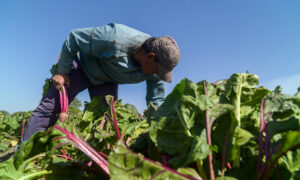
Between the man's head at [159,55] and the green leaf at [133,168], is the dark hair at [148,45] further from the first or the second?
the green leaf at [133,168]

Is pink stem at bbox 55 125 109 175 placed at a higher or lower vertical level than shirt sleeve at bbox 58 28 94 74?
lower

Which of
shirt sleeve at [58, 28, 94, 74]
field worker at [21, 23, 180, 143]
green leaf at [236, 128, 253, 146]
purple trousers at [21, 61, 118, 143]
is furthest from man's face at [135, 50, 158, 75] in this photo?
green leaf at [236, 128, 253, 146]

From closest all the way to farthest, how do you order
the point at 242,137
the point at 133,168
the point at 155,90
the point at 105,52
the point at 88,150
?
the point at 133,168 < the point at 242,137 < the point at 88,150 < the point at 105,52 < the point at 155,90

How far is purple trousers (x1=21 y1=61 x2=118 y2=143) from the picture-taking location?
3348 millimetres

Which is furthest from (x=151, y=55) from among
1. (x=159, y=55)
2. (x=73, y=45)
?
(x=73, y=45)

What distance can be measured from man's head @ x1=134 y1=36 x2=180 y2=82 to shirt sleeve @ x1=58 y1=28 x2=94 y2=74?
0.81 meters

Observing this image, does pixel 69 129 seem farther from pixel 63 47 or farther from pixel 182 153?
pixel 63 47

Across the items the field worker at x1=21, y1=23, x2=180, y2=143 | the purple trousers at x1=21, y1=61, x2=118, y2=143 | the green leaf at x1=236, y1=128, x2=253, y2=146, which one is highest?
the field worker at x1=21, y1=23, x2=180, y2=143

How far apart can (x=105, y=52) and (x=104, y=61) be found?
0.28 m

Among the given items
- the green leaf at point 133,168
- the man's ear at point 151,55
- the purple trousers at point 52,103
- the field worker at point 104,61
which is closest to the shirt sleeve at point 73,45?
the field worker at point 104,61

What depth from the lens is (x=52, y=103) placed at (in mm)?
3400

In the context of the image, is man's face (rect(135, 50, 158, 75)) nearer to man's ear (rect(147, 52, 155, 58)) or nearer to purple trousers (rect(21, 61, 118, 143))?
man's ear (rect(147, 52, 155, 58))

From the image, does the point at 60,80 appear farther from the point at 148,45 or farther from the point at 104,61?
the point at 148,45

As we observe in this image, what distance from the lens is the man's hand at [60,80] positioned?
124 inches
